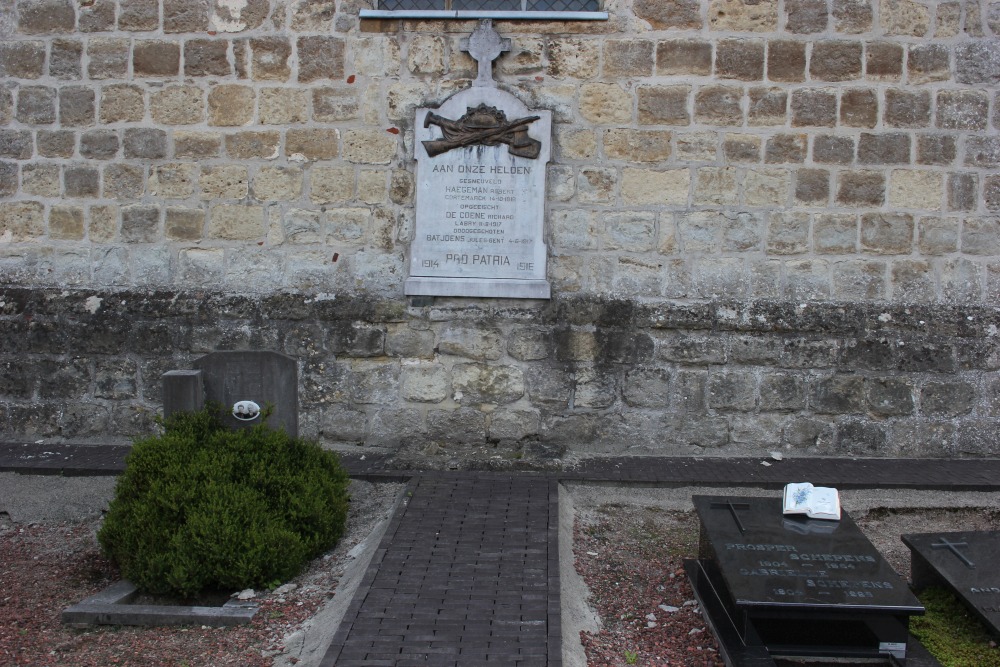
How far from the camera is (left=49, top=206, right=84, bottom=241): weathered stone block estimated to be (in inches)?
268

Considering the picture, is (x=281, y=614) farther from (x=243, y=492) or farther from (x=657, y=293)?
(x=657, y=293)

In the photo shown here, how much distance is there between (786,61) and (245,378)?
4.57m

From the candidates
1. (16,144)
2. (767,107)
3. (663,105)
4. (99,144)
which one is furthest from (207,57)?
(767,107)

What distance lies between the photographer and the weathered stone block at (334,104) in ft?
21.7

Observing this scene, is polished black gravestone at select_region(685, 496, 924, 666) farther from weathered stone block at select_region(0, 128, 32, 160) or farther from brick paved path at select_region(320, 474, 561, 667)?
weathered stone block at select_region(0, 128, 32, 160)

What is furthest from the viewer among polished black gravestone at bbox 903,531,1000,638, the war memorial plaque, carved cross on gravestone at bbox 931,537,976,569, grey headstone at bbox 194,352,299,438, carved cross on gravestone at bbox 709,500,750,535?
the war memorial plaque

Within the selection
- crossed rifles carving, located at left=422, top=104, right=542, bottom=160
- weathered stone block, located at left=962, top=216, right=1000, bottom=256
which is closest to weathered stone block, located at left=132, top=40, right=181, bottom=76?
crossed rifles carving, located at left=422, top=104, right=542, bottom=160

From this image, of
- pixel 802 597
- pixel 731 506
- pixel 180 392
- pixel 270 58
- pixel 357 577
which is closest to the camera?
pixel 802 597

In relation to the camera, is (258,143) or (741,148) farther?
(258,143)

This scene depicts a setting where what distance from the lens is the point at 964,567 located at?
13.6 feet

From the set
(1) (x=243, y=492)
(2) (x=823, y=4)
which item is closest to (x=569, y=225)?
(2) (x=823, y=4)

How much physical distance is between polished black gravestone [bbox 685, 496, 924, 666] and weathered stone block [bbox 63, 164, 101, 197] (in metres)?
5.39

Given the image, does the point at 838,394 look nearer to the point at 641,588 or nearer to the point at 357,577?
the point at 641,588

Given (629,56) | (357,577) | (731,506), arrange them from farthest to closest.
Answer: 1. (629,56)
2. (731,506)
3. (357,577)
